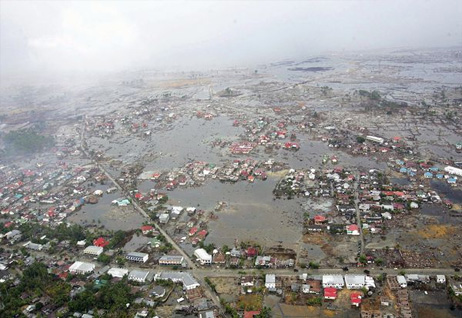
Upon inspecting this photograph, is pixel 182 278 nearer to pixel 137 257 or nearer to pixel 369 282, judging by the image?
pixel 137 257

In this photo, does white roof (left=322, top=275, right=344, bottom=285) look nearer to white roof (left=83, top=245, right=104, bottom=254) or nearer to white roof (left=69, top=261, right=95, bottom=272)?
white roof (left=69, top=261, right=95, bottom=272)

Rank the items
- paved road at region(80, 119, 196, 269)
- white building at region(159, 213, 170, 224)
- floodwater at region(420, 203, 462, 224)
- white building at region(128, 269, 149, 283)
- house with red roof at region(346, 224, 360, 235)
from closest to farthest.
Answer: white building at region(128, 269, 149, 283)
paved road at region(80, 119, 196, 269)
house with red roof at region(346, 224, 360, 235)
floodwater at region(420, 203, 462, 224)
white building at region(159, 213, 170, 224)

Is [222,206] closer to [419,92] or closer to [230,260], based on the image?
[230,260]

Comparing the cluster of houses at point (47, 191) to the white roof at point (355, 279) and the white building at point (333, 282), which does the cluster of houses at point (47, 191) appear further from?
the white roof at point (355, 279)

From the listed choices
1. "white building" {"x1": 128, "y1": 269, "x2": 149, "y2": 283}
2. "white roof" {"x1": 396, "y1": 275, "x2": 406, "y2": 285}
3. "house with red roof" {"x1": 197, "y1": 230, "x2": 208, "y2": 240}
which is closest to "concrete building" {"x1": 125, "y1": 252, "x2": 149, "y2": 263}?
"white building" {"x1": 128, "y1": 269, "x2": 149, "y2": 283}

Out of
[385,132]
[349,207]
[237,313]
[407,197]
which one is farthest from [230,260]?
[385,132]

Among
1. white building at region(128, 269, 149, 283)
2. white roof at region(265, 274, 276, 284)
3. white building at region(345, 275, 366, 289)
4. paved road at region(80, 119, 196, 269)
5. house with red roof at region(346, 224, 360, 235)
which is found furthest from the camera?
house with red roof at region(346, 224, 360, 235)
